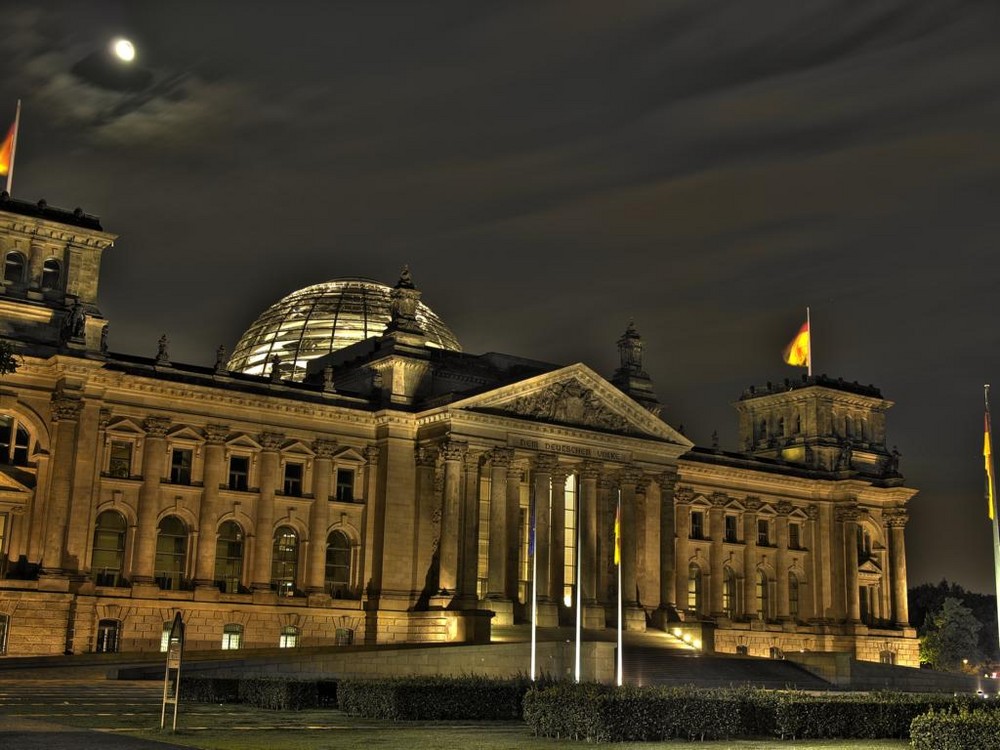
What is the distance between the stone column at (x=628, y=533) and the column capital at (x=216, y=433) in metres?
25.1

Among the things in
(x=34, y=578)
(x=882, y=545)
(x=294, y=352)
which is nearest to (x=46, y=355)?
(x=34, y=578)

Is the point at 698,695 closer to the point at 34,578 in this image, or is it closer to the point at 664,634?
the point at 34,578

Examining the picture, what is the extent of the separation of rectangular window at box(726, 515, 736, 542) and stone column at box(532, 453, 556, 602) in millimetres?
23174

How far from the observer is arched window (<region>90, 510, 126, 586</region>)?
2628 inches

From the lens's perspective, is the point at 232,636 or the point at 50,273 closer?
the point at 50,273

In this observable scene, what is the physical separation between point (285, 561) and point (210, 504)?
6.00 metres

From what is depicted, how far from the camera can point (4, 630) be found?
60438mm

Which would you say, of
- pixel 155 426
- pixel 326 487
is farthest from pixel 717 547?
pixel 155 426

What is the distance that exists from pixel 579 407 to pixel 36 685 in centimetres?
4031

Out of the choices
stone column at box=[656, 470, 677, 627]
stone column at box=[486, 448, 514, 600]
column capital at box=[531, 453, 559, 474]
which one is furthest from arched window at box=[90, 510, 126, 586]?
stone column at box=[656, 470, 677, 627]

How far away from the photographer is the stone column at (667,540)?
81.8 m

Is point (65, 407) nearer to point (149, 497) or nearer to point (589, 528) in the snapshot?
point (149, 497)

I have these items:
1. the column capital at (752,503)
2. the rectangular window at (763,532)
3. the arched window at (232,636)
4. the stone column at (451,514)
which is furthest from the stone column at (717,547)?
the arched window at (232,636)

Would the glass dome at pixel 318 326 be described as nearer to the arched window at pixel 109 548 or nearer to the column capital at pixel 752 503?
the arched window at pixel 109 548
